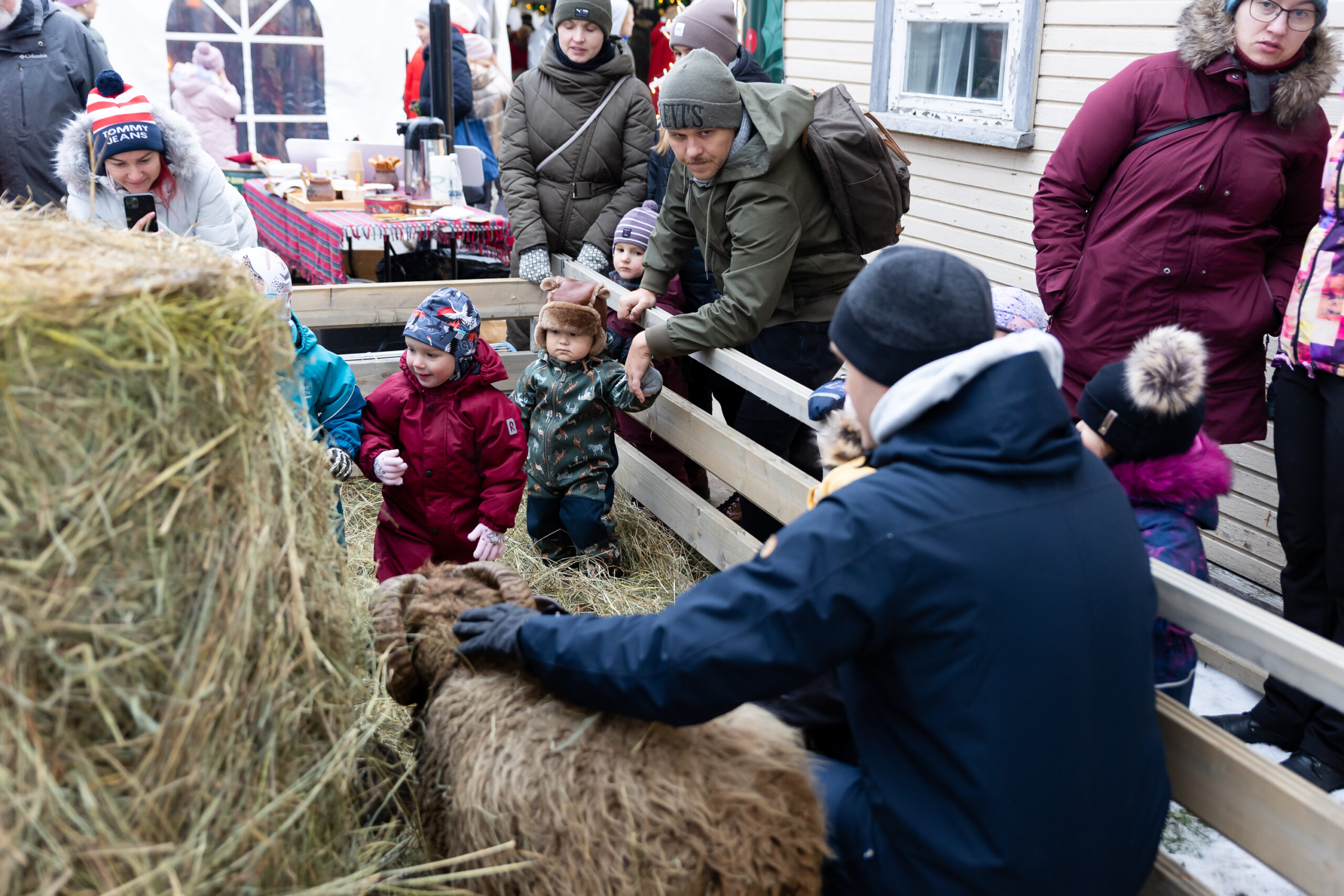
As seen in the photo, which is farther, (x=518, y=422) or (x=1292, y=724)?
(x=518, y=422)

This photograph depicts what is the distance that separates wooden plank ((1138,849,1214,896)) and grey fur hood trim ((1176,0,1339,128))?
2293 mm

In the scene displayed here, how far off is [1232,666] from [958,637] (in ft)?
9.26

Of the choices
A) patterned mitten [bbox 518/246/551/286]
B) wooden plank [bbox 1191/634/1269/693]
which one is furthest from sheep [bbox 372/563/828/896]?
patterned mitten [bbox 518/246/551/286]

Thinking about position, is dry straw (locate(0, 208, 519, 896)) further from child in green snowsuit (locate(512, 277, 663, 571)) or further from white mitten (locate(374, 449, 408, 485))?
child in green snowsuit (locate(512, 277, 663, 571))

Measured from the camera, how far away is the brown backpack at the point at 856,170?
3621 millimetres

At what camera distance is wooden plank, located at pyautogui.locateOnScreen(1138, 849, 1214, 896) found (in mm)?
1930

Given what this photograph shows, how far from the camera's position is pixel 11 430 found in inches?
51.9

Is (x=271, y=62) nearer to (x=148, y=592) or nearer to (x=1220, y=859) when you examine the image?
(x=148, y=592)

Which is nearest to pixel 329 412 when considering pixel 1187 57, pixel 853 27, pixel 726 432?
pixel 726 432

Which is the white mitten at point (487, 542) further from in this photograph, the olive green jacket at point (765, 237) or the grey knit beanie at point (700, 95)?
the grey knit beanie at point (700, 95)

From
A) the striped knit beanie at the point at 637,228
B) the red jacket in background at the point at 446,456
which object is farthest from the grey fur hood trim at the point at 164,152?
the striped knit beanie at the point at 637,228

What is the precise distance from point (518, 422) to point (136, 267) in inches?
92.2

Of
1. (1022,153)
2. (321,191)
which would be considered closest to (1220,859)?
(1022,153)

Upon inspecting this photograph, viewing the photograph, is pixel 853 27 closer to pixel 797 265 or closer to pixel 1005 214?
pixel 1005 214
